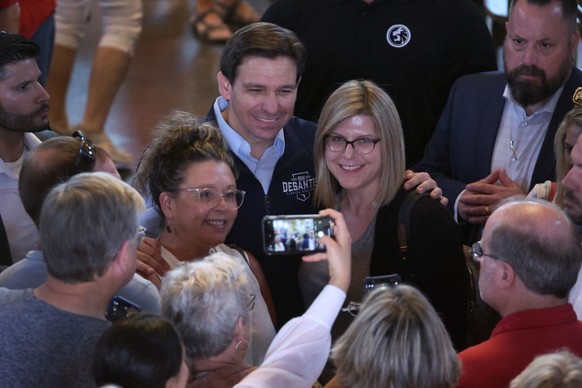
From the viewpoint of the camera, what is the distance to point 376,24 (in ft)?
15.9

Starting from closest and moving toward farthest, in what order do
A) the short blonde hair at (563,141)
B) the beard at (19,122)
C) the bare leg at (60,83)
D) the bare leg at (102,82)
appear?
the short blonde hair at (563,141), the beard at (19,122), the bare leg at (102,82), the bare leg at (60,83)

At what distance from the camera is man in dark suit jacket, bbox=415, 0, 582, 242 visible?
4.37m

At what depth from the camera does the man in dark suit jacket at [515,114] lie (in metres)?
4.37

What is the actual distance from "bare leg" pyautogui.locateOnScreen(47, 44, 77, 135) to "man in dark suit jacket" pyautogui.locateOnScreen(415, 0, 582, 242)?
308 cm

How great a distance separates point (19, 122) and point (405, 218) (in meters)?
1.46

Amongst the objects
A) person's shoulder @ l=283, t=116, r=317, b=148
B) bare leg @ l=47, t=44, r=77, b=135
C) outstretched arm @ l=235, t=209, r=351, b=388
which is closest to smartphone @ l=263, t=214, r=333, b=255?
outstretched arm @ l=235, t=209, r=351, b=388

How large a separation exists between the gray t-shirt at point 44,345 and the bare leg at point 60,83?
4.32m

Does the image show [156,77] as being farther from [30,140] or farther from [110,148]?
[30,140]

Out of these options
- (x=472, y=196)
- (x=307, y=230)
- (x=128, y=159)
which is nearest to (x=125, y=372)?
(x=307, y=230)

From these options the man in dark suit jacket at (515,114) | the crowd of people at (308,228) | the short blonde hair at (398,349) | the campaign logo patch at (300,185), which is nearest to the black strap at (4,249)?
the crowd of people at (308,228)

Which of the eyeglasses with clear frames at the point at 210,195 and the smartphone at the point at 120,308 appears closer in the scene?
the smartphone at the point at 120,308

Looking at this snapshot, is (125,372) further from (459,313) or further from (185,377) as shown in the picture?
(459,313)

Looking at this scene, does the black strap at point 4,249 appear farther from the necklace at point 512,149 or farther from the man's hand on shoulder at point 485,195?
the necklace at point 512,149

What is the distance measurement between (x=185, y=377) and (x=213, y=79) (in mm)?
5975
